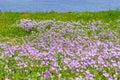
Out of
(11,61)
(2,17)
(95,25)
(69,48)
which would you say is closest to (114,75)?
(11,61)

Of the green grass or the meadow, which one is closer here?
the meadow

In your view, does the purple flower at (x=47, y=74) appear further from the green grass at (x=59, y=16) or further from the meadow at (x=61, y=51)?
the green grass at (x=59, y=16)

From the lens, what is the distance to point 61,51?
40.9 ft

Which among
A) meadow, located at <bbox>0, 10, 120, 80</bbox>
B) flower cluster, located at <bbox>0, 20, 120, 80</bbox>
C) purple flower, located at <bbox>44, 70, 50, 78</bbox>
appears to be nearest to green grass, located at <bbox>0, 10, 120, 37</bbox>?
meadow, located at <bbox>0, 10, 120, 80</bbox>

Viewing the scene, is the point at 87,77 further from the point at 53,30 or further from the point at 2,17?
the point at 2,17

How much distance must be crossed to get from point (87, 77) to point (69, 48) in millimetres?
4844

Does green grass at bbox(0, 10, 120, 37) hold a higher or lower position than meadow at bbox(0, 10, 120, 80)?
higher

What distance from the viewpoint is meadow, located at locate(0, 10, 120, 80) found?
32.7ft

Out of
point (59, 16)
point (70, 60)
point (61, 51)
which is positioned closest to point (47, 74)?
point (70, 60)

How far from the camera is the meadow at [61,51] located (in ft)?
32.7

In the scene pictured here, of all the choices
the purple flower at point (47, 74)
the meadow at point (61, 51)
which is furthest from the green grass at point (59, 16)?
the purple flower at point (47, 74)

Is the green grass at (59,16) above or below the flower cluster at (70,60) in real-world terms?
above

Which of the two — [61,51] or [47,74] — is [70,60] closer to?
[61,51]

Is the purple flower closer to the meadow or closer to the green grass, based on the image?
the meadow
